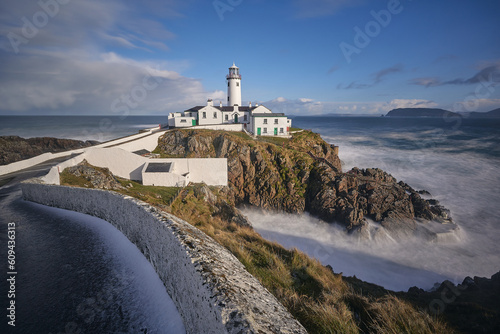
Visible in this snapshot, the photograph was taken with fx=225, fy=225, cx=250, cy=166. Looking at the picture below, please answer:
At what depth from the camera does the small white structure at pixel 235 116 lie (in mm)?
38875

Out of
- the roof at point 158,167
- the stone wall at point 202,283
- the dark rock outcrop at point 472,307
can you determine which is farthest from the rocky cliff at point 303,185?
the stone wall at point 202,283

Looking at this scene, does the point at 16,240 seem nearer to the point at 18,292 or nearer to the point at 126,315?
the point at 18,292

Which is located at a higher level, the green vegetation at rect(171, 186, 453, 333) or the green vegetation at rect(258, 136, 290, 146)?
the green vegetation at rect(258, 136, 290, 146)

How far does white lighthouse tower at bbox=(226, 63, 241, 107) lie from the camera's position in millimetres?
45406

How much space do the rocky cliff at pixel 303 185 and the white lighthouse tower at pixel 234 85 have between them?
1411 centimetres

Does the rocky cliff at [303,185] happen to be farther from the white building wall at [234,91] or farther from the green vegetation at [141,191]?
the white building wall at [234,91]

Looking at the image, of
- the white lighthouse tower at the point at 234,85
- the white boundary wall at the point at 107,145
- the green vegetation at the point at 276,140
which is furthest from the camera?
the white lighthouse tower at the point at 234,85

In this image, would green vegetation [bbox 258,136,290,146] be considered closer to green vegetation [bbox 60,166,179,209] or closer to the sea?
the sea

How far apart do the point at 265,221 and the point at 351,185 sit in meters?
11.3

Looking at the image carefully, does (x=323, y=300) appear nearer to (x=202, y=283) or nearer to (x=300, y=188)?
(x=202, y=283)

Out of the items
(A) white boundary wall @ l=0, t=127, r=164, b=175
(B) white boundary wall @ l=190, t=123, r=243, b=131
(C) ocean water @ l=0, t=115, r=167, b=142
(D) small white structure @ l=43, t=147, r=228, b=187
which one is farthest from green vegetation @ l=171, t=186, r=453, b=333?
(C) ocean water @ l=0, t=115, r=167, b=142

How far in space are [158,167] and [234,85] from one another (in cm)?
2765

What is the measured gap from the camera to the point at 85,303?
15.6 ft

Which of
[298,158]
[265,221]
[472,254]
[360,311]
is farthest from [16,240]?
[472,254]
